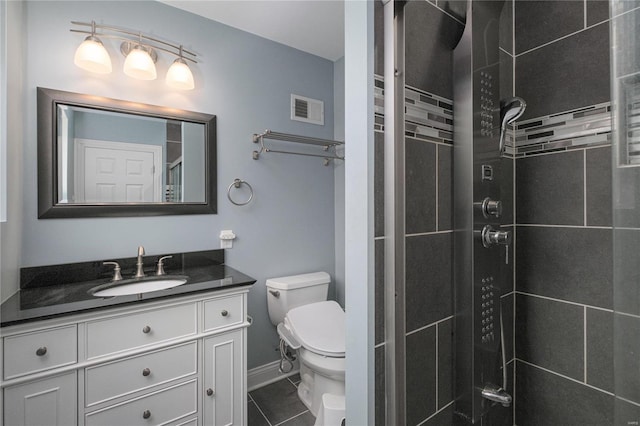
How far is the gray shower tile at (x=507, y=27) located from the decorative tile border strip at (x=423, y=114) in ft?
1.97

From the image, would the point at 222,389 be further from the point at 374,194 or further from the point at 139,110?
the point at 139,110

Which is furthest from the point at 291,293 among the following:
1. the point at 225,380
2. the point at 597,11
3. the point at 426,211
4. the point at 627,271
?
the point at 597,11

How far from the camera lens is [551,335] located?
1.14 metres

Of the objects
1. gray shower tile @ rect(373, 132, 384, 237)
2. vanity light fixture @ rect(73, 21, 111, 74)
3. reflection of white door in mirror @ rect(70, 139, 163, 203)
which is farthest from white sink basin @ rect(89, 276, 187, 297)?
gray shower tile @ rect(373, 132, 384, 237)

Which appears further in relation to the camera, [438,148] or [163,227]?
[163,227]

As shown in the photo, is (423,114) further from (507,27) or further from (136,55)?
(136,55)

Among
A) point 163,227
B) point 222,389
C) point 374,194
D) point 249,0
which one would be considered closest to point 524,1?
point 374,194

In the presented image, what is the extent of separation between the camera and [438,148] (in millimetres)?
891

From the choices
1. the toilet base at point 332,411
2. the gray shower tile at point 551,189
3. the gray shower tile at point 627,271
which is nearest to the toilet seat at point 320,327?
the toilet base at point 332,411

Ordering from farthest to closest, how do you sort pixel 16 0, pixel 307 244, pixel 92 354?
pixel 307 244
pixel 16 0
pixel 92 354

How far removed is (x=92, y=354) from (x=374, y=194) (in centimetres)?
129

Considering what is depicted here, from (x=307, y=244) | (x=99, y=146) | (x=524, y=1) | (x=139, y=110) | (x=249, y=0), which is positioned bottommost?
(x=307, y=244)

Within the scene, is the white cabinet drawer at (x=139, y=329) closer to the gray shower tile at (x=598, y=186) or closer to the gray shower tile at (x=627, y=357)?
the gray shower tile at (x=627, y=357)

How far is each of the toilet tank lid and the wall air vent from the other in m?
1.22
